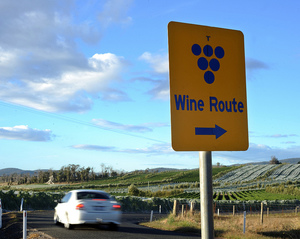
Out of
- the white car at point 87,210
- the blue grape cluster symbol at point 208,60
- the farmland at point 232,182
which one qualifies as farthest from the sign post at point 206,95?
the farmland at point 232,182

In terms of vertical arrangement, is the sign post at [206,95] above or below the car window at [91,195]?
above

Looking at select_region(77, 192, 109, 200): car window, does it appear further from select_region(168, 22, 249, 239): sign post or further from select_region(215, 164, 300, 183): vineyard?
select_region(215, 164, 300, 183): vineyard

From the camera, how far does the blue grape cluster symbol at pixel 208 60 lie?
11.2ft

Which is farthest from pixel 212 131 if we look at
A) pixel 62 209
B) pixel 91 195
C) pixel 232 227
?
pixel 232 227

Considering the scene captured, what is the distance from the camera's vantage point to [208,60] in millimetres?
3475

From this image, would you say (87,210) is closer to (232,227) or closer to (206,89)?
(206,89)

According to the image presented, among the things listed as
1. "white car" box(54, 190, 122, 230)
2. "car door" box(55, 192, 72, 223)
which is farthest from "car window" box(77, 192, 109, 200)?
"car door" box(55, 192, 72, 223)

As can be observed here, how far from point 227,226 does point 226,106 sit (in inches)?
913

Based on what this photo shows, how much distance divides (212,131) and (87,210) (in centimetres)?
255

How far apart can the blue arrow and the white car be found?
2170mm

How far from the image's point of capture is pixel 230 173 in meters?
134

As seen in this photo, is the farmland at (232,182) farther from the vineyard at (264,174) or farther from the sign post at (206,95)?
the sign post at (206,95)

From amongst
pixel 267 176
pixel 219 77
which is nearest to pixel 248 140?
pixel 219 77

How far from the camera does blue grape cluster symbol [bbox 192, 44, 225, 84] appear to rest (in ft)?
11.2
